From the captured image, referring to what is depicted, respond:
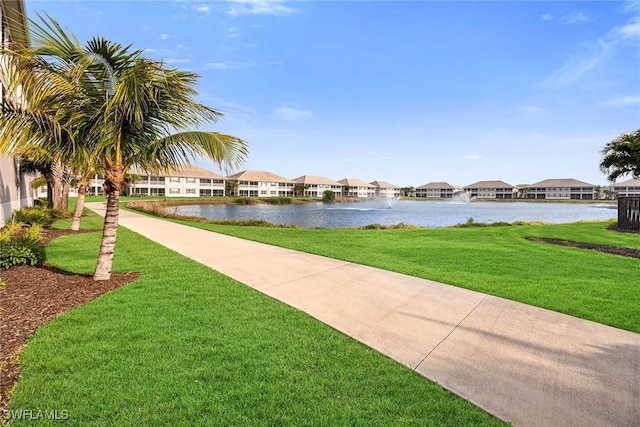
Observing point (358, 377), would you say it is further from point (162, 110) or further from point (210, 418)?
point (162, 110)

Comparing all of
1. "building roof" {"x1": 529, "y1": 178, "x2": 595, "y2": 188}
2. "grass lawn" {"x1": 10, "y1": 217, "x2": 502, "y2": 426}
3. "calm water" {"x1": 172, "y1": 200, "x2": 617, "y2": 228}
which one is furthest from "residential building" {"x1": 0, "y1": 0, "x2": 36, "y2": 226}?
"building roof" {"x1": 529, "y1": 178, "x2": 595, "y2": 188}

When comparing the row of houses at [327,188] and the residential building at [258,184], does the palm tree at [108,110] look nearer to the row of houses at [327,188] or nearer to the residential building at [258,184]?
the row of houses at [327,188]

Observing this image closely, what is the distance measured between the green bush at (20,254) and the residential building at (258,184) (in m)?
82.8

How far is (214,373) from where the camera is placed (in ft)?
11.0

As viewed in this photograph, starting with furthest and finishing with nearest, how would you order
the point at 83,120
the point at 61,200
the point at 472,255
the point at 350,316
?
the point at 61,200
the point at 472,255
the point at 83,120
the point at 350,316

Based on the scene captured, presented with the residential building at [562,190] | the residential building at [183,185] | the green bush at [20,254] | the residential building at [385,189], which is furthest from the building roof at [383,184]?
the green bush at [20,254]

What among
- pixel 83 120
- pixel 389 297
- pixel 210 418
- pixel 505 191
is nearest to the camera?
pixel 210 418

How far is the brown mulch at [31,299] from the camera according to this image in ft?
11.9

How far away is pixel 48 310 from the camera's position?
5.12 m

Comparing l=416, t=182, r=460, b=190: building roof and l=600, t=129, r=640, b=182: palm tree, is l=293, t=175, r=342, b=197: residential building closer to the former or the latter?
l=416, t=182, r=460, b=190: building roof

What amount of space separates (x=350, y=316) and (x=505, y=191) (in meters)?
155

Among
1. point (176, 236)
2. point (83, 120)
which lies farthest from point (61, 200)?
point (83, 120)

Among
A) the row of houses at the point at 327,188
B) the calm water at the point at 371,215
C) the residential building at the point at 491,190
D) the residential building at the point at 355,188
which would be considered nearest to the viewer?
the calm water at the point at 371,215

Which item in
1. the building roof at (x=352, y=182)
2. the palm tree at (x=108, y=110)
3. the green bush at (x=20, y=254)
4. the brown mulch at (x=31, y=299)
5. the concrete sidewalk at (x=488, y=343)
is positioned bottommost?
the concrete sidewalk at (x=488, y=343)
